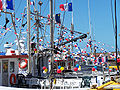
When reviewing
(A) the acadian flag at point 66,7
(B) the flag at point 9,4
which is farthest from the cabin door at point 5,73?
(A) the acadian flag at point 66,7

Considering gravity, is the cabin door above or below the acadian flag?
below

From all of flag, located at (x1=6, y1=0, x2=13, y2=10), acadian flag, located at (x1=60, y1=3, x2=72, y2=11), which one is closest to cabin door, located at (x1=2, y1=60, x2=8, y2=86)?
flag, located at (x1=6, y1=0, x2=13, y2=10)

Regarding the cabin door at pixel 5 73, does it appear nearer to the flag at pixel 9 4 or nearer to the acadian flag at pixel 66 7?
the flag at pixel 9 4

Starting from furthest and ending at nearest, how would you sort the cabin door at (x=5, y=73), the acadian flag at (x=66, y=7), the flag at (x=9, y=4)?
the acadian flag at (x=66, y=7), the flag at (x=9, y=4), the cabin door at (x=5, y=73)

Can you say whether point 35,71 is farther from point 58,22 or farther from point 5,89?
point 58,22

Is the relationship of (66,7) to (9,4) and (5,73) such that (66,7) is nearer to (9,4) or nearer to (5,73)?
(9,4)

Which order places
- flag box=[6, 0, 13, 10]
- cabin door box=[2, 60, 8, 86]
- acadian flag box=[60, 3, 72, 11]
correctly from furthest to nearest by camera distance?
acadian flag box=[60, 3, 72, 11], flag box=[6, 0, 13, 10], cabin door box=[2, 60, 8, 86]

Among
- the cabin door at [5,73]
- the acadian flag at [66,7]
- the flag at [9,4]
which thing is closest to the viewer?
the cabin door at [5,73]

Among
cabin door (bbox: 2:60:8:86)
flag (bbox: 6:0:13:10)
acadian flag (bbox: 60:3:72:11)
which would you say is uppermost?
acadian flag (bbox: 60:3:72:11)

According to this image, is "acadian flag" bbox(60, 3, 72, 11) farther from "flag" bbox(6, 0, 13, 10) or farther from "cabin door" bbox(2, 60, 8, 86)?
"cabin door" bbox(2, 60, 8, 86)

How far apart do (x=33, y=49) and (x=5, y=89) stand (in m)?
5.17

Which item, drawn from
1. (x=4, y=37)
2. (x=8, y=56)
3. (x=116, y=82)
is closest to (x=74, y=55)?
(x=4, y=37)

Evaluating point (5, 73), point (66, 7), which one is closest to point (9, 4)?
point (66, 7)

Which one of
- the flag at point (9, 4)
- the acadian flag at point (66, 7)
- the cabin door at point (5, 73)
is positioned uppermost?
the acadian flag at point (66, 7)
